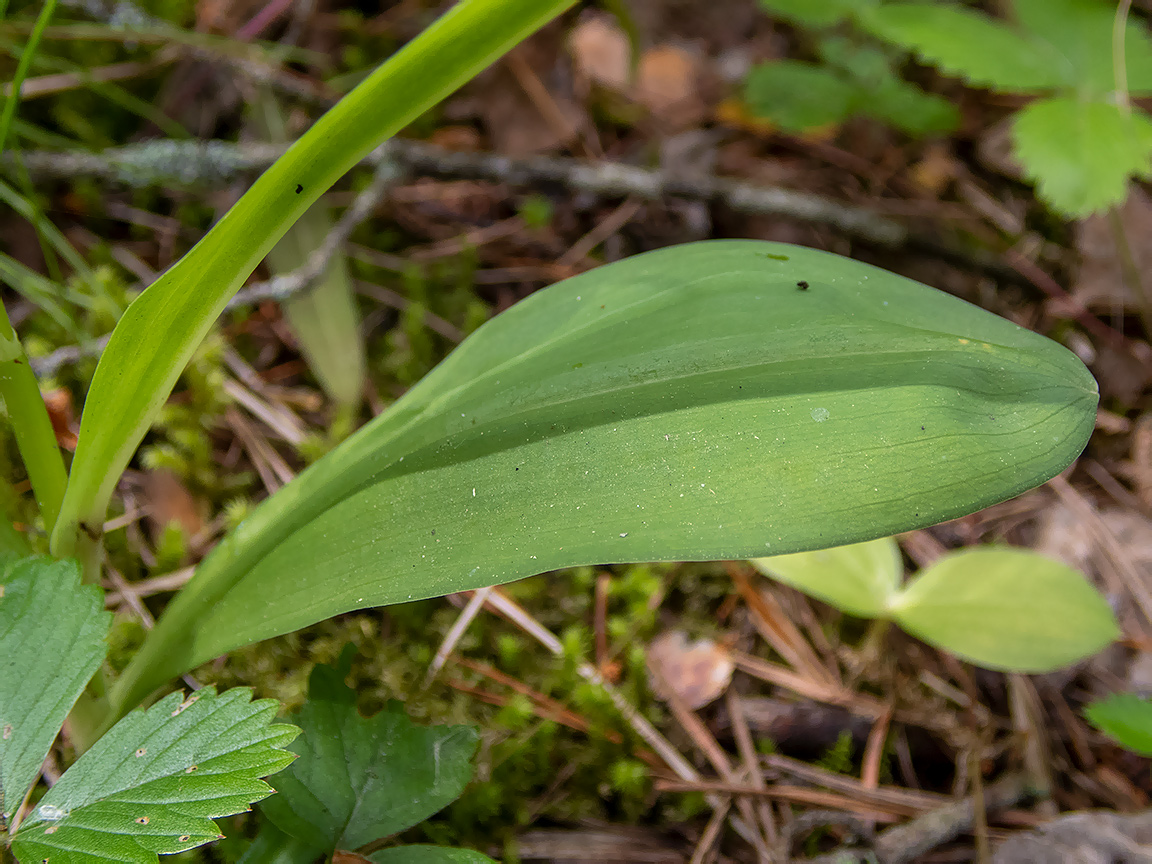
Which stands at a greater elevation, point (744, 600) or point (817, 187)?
point (817, 187)

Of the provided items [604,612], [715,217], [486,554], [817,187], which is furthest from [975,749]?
[817,187]

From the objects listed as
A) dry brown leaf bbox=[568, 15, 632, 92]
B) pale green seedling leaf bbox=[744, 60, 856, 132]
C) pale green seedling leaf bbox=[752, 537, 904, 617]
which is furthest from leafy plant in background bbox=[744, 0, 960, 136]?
pale green seedling leaf bbox=[752, 537, 904, 617]

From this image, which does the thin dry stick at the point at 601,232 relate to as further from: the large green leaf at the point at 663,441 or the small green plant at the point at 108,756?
the small green plant at the point at 108,756

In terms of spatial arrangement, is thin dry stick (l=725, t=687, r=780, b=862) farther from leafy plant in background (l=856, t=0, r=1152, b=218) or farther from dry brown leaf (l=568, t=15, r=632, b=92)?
dry brown leaf (l=568, t=15, r=632, b=92)

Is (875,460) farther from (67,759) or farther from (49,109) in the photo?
(49,109)

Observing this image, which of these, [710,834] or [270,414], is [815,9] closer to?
[270,414]

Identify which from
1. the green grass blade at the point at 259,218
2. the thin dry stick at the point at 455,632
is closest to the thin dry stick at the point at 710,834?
the thin dry stick at the point at 455,632

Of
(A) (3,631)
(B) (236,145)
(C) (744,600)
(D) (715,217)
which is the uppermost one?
(B) (236,145)
